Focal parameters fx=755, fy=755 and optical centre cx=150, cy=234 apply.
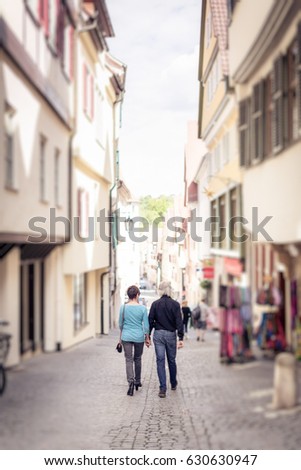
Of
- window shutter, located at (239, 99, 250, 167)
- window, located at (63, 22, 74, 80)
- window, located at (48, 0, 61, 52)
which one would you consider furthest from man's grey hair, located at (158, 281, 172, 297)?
window, located at (48, 0, 61, 52)

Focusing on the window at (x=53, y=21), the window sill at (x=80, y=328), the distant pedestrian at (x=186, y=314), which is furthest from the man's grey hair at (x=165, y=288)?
the window at (x=53, y=21)

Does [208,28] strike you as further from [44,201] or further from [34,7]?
[44,201]

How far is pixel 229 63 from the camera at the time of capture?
2.71m

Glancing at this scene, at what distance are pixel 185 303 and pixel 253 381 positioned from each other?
25.4 inches

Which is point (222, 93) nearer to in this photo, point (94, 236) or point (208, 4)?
point (208, 4)

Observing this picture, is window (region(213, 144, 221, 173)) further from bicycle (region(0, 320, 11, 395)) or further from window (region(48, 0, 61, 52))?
bicycle (region(0, 320, 11, 395))

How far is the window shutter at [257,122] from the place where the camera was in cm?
247

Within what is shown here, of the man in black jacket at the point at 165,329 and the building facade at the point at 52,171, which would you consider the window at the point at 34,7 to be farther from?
the man in black jacket at the point at 165,329

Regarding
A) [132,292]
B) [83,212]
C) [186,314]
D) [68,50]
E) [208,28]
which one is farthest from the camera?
[132,292]

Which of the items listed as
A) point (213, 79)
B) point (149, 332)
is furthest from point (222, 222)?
point (149, 332)

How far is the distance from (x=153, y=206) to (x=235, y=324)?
2.84 ft

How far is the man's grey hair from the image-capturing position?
332 centimetres

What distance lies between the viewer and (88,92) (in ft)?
9.53
